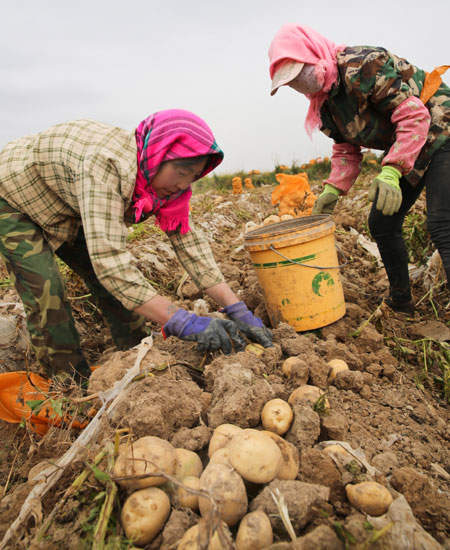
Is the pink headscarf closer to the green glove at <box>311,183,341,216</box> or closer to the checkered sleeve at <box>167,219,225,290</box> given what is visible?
the green glove at <box>311,183,341,216</box>

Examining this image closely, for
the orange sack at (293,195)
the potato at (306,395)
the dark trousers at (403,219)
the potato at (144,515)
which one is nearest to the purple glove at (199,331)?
the potato at (306,395)

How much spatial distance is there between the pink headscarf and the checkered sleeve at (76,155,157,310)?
1209 mm

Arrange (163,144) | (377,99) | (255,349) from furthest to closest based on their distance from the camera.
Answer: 1. (377,99)
2. (255,349)
3. (163,144)

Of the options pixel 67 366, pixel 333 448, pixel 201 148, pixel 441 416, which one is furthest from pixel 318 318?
pixel 67 366

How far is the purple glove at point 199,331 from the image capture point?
1.83 meters

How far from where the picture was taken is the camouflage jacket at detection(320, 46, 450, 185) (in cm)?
206

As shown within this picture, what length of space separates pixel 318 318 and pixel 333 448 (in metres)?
1.22

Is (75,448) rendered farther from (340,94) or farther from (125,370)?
(340,94)

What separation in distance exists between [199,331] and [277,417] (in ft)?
1.99

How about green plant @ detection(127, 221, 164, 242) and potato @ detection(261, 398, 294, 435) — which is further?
green plant @ detection(127, 221, 164, 242)

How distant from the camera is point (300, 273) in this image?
7.91 ft

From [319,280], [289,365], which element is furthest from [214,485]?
[319,280]

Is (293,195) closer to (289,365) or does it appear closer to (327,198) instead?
(327,198)

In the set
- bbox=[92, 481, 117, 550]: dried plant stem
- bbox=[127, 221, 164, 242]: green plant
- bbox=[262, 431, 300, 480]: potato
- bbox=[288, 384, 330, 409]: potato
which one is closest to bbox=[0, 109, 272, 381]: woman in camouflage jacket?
bbox=[288, 384, 330, 409]: potato
